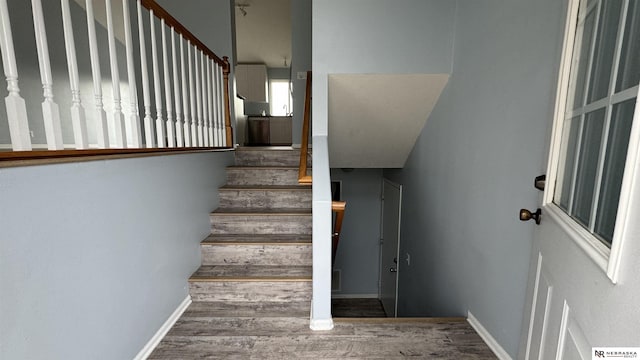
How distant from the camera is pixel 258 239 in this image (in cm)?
234

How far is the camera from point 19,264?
2.95ft

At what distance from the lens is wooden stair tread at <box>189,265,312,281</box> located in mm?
2049

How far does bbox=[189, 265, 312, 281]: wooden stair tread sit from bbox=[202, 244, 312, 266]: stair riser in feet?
0.11

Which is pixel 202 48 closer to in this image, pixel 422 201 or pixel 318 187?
pixel 318 187

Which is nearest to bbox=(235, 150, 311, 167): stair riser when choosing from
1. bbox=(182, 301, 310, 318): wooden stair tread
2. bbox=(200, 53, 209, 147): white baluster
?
bbox=(200, 53, 209, 147): white baluster

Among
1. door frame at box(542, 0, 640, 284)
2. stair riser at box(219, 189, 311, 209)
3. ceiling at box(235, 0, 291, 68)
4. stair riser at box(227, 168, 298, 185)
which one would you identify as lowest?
stair riser at box(219, 189, 311, 209)

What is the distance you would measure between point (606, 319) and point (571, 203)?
41 cm

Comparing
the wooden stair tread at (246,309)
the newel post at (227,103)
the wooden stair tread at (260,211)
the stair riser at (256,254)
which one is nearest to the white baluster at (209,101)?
the newel post at (227,103)

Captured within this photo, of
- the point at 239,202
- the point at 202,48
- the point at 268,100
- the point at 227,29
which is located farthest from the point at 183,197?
the point at 268,100

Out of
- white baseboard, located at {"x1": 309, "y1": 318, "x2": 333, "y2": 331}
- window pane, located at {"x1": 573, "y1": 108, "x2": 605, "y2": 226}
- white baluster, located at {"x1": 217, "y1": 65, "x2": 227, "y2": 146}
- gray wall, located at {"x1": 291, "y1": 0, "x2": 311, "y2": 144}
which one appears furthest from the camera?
gray wall, located at {"x1": 291, "y1": 0, "x2": 311, "y2": 144}

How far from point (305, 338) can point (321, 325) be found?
0.41 feet

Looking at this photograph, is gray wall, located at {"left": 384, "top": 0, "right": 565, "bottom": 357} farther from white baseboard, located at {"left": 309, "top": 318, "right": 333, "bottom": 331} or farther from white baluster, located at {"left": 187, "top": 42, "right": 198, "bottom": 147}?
white baluster, located at {"left": 187, "top": 42, "right": 198, "bottom": 147}

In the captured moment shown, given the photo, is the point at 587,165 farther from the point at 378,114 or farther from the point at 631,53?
the point at 378,114

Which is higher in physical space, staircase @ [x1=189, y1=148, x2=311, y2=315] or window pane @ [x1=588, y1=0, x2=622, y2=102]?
window pane @ [x1=588, y1=0, x2=622, y2=102]
